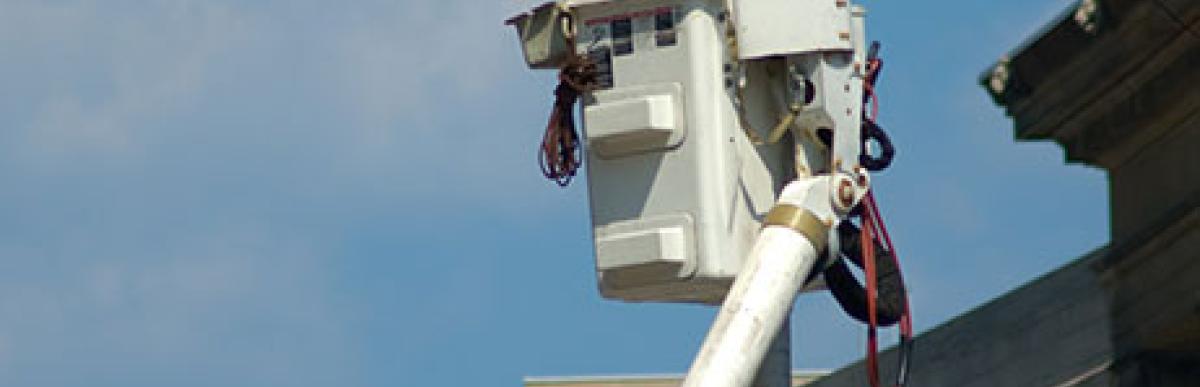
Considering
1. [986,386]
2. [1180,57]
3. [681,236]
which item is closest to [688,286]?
[681,236]

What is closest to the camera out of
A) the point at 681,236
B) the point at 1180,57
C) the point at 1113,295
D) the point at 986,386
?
the point at 681,236

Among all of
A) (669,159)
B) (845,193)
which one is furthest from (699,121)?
(845,193)

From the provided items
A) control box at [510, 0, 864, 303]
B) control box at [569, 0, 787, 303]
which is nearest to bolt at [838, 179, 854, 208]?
control box at [510, 0, 864, 303]

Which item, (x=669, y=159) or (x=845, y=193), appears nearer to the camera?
(x=845, y=193)

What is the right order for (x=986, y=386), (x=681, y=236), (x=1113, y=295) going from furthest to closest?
1. (x=986, y=386)
2. (x=1113, y=295)
3. (x=681, y=236)

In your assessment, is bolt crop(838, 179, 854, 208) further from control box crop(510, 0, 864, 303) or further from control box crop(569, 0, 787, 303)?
control box crop(569, 0, 787, 303)

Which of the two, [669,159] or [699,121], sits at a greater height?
[699,121]

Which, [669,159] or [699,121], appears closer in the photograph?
[699,121]

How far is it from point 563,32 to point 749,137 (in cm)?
122

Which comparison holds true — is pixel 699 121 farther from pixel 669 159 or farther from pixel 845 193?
pixel 845 193

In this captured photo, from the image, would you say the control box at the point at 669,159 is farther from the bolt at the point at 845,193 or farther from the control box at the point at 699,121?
the bolt at the point at 845,193

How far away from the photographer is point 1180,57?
25.2m

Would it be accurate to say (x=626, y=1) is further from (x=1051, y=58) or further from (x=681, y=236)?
(x=1051, y=58)

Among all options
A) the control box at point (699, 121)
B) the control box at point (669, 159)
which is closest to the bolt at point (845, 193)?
the control box at point (699, 121)
